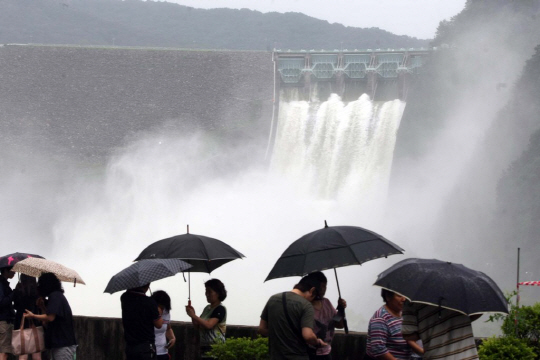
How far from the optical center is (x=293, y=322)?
20.7ft

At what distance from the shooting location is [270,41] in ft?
334

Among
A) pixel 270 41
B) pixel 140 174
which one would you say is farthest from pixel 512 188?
pixel 270 41

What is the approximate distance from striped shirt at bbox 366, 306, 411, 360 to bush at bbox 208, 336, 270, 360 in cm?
163

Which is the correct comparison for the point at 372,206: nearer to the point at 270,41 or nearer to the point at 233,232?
the point at 233,232

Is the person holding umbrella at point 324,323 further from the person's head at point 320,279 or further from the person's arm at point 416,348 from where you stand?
the person's arm at point 416,348

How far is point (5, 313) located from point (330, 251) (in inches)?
177

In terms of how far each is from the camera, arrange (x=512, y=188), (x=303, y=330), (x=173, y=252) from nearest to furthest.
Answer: (x=303, y=330), (x=173, y=252), (x=512, y=188)

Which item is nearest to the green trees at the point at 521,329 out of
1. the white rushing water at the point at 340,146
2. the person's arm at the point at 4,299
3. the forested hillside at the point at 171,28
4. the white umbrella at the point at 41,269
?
the white umbrella at the point at 41,269

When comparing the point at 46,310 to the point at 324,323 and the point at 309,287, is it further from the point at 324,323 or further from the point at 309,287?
the point at 309,287

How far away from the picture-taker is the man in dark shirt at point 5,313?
9.45 meters

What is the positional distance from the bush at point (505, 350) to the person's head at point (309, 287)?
1661mm

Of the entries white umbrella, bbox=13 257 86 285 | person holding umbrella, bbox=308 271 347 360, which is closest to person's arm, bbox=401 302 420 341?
person holding umbrella, bbox=308 271 347 360

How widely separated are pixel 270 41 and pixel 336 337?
94.8 m

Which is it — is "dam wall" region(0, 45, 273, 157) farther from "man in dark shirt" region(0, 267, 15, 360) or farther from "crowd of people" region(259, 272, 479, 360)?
"crowd of people" region(259, 272, 479, 360)
